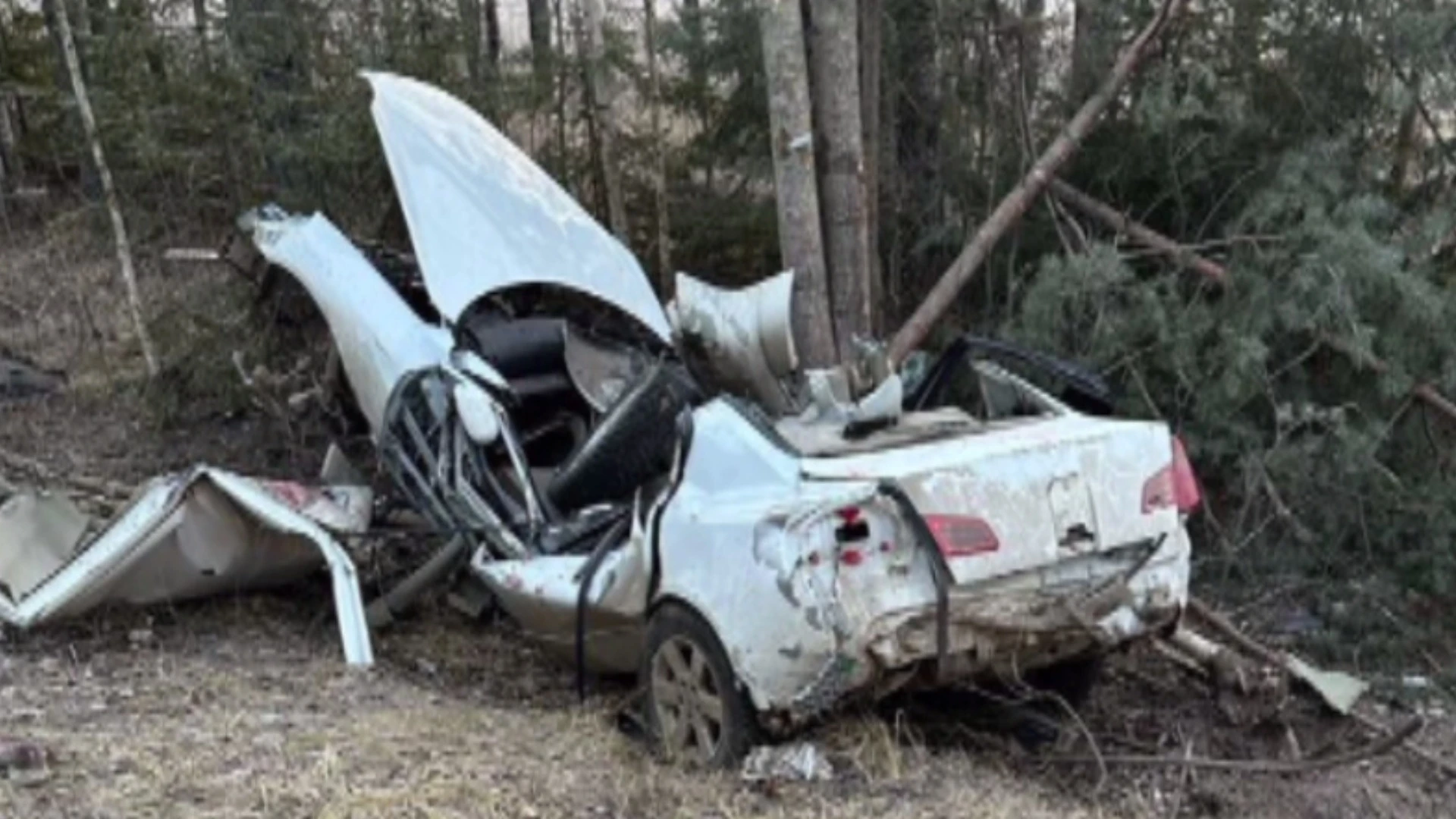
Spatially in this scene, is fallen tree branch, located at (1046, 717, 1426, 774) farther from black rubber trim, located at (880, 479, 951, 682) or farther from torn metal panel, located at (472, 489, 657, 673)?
torn metal panel, located at (472, 489, 657, 673)

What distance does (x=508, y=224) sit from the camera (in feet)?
21.4

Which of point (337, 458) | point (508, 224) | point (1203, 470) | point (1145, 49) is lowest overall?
point (1203, 470)

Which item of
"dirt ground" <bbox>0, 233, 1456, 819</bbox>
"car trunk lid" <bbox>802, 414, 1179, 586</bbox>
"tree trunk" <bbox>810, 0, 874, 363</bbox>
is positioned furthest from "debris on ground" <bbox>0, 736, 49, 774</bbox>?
"tree trunk" <bbox>810, 0, 874, 363</bbox>

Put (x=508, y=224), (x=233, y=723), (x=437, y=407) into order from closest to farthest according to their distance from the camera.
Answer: (x=233, y=723)
(x=437, y=407)
(x=508, y=224)

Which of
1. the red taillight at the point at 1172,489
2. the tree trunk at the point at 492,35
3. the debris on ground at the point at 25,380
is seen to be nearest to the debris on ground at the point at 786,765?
the red taillight at the point at 1172,489

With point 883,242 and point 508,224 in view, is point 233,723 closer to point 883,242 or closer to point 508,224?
point 508,224

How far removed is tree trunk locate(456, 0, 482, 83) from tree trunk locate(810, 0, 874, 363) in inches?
114

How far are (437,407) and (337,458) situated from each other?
172 centimetres

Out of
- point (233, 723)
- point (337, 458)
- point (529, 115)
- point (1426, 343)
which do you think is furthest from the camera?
point (529, 115)

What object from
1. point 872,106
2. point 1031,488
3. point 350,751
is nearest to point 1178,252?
point 872,106

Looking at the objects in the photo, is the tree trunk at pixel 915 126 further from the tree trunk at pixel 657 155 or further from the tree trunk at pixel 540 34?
the tree trunk at pixel 540 34

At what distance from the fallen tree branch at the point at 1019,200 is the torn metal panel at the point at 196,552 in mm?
3527

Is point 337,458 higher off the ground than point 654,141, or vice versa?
point 654,141

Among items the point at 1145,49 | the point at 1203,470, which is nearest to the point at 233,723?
the point at 1203,470
